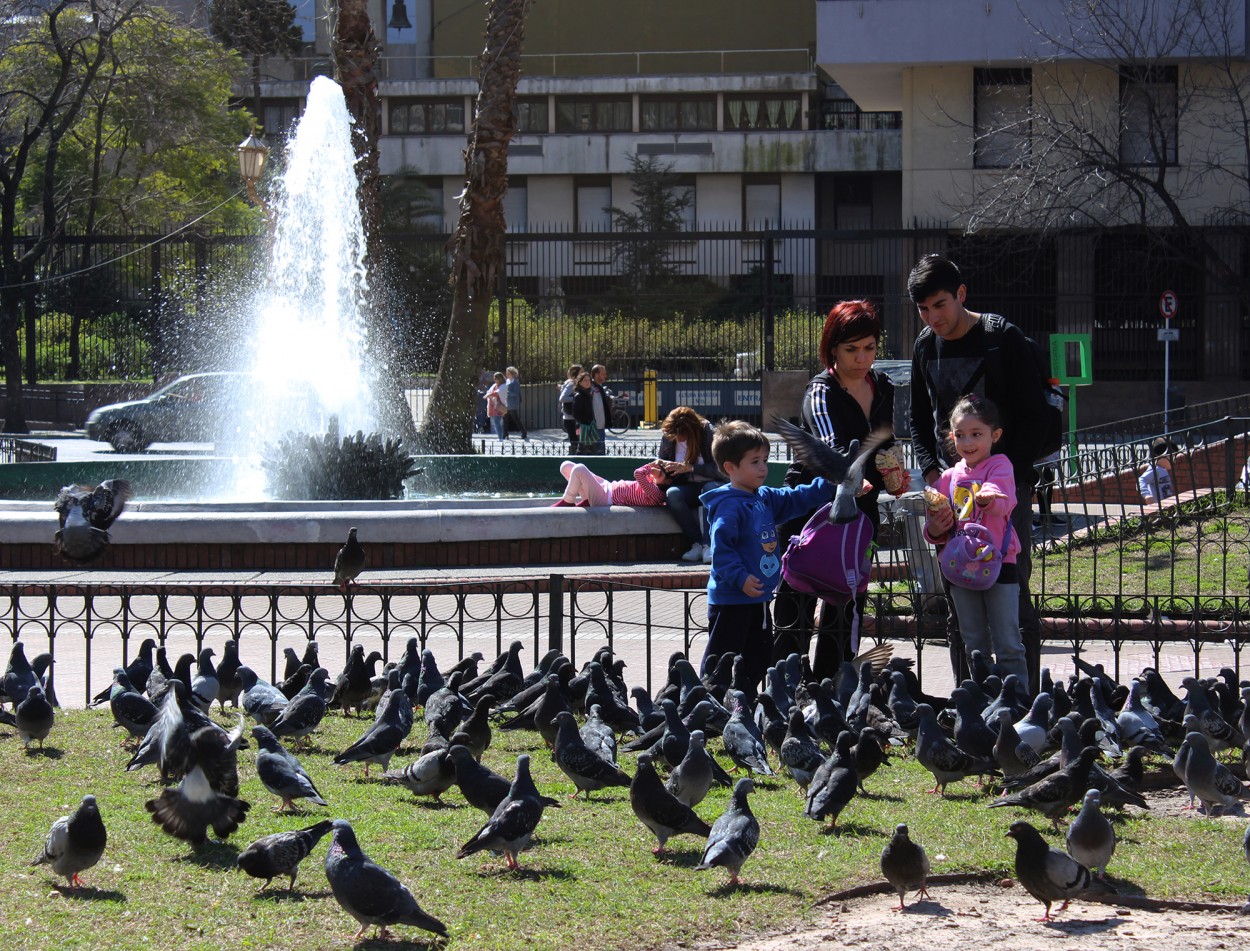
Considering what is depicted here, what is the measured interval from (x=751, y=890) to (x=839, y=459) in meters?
2.12

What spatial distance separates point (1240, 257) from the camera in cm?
3097

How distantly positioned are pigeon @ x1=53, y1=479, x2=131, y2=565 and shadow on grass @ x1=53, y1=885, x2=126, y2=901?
15.4ft

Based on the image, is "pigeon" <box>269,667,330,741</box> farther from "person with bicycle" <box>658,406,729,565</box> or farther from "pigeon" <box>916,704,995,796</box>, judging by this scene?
"person with bicycle" <box>658,406,729,565</box>

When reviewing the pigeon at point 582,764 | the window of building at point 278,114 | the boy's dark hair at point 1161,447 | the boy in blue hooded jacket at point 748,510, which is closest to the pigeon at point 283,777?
the pigeon at point 582,764

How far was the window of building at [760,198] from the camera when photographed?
5416cm

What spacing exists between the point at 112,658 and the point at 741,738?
204 inches

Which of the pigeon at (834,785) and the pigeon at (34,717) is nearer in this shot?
the pigeon at (834,785)

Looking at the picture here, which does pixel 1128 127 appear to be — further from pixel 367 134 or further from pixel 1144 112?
pixel 367 134

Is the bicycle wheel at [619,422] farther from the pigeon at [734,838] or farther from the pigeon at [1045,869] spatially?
the pigeon at [1045,869]

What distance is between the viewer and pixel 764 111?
2173 inches

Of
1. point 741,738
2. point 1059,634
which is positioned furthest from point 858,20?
point 741,738

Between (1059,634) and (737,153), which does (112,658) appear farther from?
(737,153)

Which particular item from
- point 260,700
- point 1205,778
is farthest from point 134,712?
point 1205,778

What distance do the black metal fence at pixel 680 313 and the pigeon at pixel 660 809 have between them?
24429 millimetres
